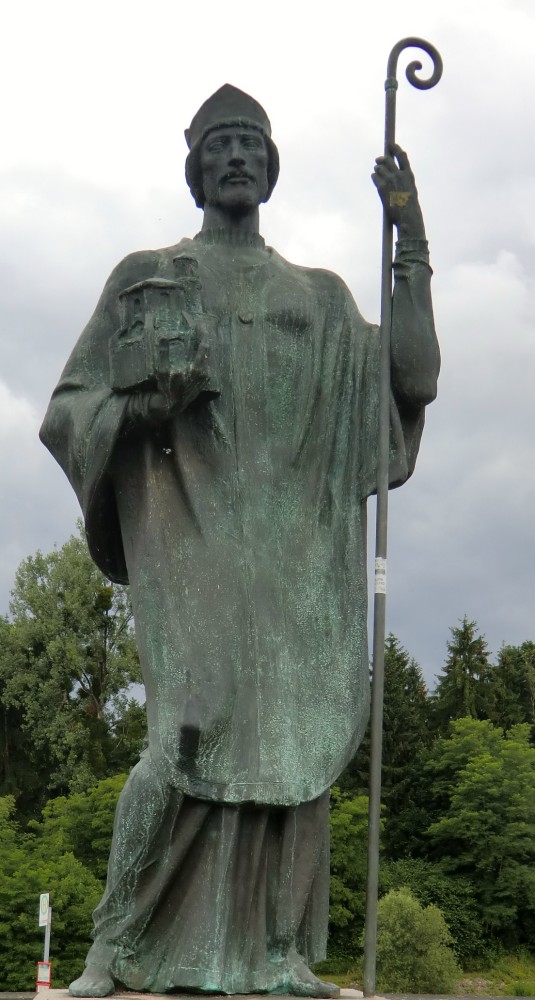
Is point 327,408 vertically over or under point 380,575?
over

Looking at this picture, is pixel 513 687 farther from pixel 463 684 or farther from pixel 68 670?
pixel 68 670

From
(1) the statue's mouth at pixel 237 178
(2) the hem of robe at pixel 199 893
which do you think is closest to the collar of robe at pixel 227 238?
(1) the statue's mouth at pixel 237 178

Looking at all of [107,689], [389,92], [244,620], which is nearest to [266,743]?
[244,620]

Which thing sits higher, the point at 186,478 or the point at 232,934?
the point at 186,478

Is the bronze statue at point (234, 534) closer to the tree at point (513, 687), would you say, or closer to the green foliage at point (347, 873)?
the green foliage at point (347, 873)

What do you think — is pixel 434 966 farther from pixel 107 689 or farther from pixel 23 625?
pixel 23 625

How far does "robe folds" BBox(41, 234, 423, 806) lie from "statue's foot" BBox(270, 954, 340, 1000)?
79 centimetres

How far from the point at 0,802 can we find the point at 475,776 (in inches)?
802

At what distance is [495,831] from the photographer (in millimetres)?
62562

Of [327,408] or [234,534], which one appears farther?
[327,408]

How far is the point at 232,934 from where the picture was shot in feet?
23.0

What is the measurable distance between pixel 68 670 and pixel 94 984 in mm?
52237

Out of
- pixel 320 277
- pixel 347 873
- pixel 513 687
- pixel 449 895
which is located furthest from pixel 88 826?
pixel 320 277

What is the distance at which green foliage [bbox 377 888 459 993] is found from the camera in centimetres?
5119
